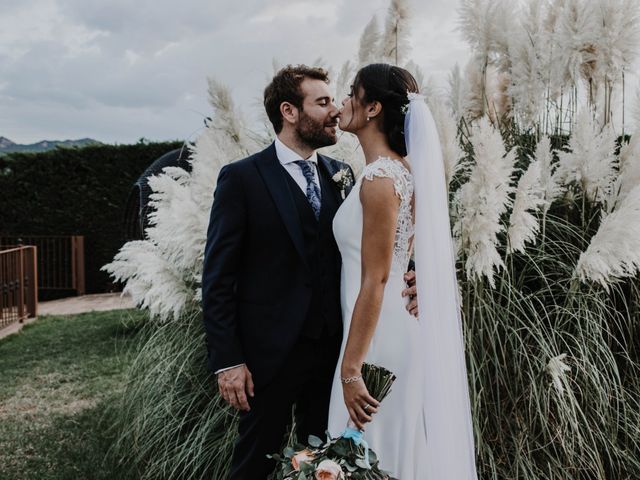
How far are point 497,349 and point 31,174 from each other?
10.7 metres

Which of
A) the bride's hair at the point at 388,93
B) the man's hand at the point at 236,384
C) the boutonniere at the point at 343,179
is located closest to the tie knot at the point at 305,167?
the boutonniere at the point at 343,179

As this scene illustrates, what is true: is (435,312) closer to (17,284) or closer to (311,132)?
(311,132)

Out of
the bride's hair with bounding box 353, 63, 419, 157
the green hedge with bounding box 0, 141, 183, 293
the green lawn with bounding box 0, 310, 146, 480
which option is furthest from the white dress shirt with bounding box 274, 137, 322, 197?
the green hedge with bounding box 0, 141, 183, 293

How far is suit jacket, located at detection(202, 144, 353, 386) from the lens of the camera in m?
2.28

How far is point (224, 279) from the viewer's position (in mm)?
2281

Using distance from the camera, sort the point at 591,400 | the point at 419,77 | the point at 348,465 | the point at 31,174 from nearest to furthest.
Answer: the point at 348,465 → the point at 591,400 → the point at 419,77 → the point at 31,174

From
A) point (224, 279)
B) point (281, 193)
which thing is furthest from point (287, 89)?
point (224, 279)

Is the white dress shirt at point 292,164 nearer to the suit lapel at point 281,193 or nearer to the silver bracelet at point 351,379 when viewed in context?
the suit lapel at point 281,193

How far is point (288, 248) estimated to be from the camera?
7.64 ft

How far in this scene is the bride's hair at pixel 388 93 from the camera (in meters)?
2.20

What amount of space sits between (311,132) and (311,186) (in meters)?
0.21

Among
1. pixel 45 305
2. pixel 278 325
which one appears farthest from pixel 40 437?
pixel 45 305

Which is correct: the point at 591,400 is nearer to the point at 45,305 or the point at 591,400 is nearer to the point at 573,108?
the point at 573,108

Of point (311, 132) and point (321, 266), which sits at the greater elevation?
point (311, 132)
